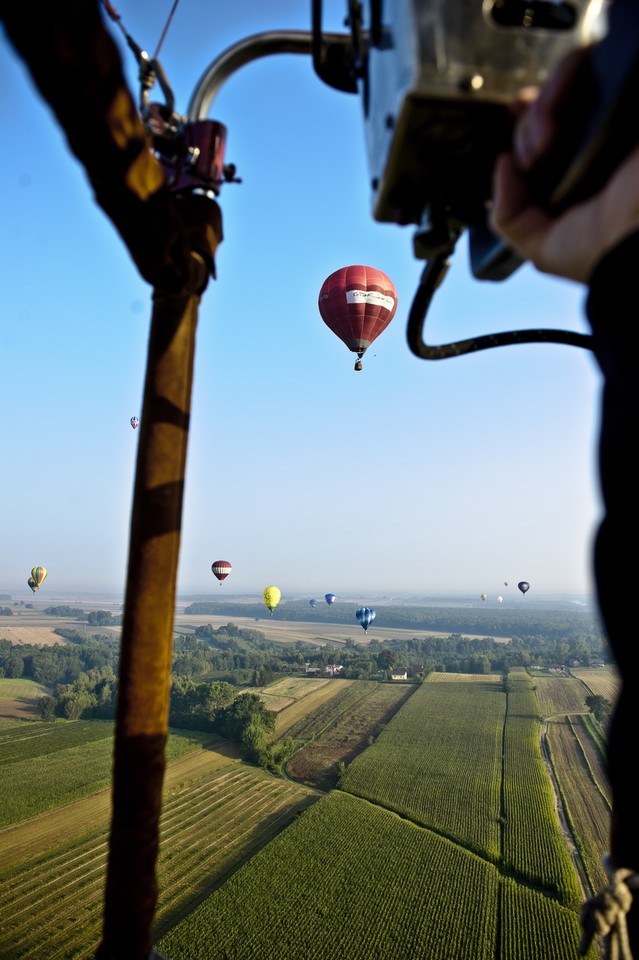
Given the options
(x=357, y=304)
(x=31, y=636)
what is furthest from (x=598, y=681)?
(x=31, y=636)

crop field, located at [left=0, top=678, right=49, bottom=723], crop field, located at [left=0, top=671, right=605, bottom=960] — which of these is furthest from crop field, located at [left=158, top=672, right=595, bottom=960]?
crop field, located at [left=0, top=678, right=49, bottom=723]

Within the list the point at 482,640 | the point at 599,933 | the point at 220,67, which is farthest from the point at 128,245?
the point at 482,640

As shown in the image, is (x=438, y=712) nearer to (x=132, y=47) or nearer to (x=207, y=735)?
(x=207, y=735)

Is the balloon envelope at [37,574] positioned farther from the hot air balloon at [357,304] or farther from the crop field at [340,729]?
the hot air balloon at [357,304]

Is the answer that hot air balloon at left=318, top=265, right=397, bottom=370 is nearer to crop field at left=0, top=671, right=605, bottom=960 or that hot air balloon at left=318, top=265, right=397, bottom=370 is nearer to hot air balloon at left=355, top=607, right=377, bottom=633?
crop field at left=0, top=671, right=605, bottom=960

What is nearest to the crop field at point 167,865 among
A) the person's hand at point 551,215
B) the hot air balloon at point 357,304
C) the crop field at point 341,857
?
the crop field at point 341,857

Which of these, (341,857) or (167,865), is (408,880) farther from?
(167,865)

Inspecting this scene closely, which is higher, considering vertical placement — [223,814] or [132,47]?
Answer: [132,47]
